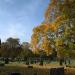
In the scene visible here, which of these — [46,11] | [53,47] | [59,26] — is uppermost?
[46,11]

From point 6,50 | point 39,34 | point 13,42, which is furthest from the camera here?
point 13,42

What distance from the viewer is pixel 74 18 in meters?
32.7

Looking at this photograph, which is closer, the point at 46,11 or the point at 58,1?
the point at 58,1

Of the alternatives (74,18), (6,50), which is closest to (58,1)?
(74,18)

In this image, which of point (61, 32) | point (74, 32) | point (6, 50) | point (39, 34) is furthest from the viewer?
point (6, 50)

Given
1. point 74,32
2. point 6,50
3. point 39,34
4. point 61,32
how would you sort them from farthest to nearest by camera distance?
point 6,50 → point 39,34 → point 61,32 → point 74,32

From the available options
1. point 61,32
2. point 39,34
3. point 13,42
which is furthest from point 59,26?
point 13,42

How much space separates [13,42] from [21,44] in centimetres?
450

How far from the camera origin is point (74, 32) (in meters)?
32.2

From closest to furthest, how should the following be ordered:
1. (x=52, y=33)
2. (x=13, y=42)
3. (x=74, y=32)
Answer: (x=74, y=32)
(x=52, y=33)
(x=13, y=42)

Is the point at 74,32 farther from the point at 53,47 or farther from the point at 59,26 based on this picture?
the point at 53,47

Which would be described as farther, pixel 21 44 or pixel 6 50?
pixel 21 44

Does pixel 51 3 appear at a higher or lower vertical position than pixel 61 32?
higher

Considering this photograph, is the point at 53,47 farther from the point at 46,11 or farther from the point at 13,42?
the point at 13,42
